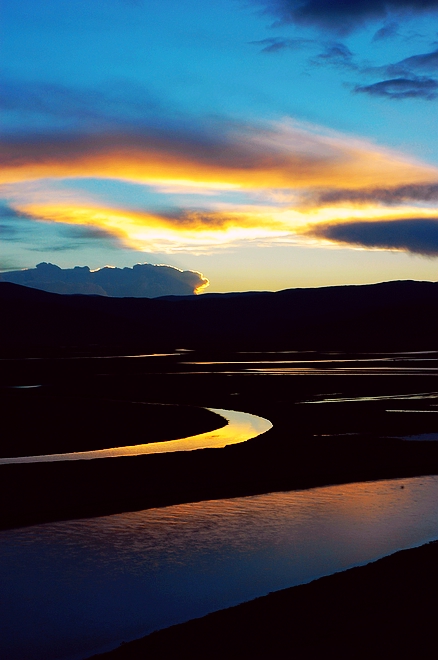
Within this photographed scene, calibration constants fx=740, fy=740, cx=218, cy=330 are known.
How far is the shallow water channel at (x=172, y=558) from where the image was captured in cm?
946

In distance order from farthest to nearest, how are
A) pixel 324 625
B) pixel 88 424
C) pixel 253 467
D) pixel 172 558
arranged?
pixel 88 424 < pixel 253 467 < pixel 172 558 < pixel 324 625

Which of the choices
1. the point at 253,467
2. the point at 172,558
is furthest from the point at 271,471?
the point at 172,558

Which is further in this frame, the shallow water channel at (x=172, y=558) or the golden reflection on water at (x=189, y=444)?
the golden reflection on water at (x=189, y=444)

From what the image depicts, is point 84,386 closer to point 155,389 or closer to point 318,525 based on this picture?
point 155,389

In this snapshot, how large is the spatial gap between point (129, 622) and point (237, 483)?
29.8 ft

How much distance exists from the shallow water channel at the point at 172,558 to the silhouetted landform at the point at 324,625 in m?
0.62

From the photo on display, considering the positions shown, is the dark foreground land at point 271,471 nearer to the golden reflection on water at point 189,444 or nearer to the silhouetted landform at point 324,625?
the silhouetted landform at point 324,625

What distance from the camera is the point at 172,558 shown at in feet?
39.9

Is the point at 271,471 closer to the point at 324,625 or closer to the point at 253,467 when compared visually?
the point at 253,467

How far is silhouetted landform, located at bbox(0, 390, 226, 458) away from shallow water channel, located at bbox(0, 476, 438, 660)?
982 cm

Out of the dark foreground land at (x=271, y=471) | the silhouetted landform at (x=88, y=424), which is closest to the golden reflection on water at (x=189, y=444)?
the silhouetted landform at (x=88, y=424)

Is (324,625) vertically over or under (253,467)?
over

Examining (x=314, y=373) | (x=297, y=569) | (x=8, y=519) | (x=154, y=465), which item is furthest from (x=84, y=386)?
(x=297, y=569)

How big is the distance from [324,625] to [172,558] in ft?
12.8
